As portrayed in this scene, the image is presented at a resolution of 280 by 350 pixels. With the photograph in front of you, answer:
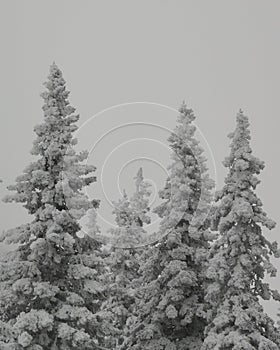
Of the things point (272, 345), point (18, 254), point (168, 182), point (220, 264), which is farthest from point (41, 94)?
point (272, 345)

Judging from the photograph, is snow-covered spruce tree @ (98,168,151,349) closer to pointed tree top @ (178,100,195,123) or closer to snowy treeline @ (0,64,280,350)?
snowy treeline @ (0,64,280,350)

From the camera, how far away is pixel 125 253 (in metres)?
27.9

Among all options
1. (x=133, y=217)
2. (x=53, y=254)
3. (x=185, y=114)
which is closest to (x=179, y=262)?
(x=53, y=254)

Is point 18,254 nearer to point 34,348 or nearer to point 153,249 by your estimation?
point 34,348

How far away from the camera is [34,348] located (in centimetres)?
1633

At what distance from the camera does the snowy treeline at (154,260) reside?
17047mm

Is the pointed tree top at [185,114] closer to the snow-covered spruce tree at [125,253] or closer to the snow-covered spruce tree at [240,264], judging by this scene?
the snow-covered spruce tree at [240,264]

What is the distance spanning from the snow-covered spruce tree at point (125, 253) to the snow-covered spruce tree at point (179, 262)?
3463 millimetres

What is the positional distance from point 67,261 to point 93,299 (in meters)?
1.65

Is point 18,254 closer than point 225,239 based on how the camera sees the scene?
Yes

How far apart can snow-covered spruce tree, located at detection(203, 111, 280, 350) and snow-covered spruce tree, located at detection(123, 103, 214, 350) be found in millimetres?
1822

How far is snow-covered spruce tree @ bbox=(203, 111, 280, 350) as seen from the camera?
18562 mm

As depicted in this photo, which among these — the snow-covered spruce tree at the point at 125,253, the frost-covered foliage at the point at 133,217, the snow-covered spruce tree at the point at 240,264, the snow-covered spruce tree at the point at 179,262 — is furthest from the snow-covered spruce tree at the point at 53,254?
the frost-covered foliage at the point at 133,217

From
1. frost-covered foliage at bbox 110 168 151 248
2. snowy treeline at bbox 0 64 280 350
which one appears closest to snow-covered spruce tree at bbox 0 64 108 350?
snowy treeline at bbox 0 64 280 350
